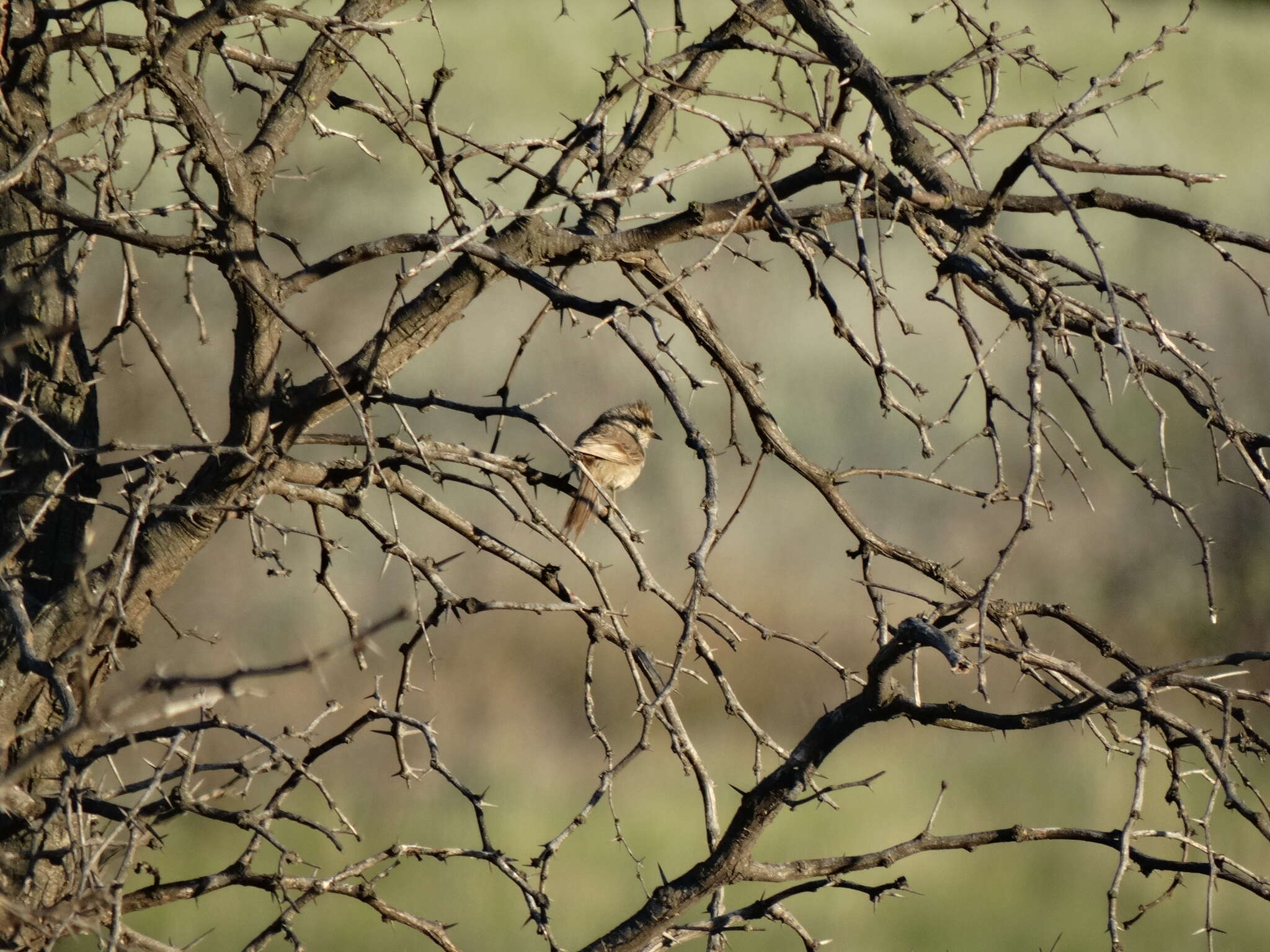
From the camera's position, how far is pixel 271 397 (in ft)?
8.16

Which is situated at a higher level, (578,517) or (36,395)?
(578,517)

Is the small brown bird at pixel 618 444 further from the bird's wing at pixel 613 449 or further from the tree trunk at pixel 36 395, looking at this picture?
the tree trunk at pixel 36 395

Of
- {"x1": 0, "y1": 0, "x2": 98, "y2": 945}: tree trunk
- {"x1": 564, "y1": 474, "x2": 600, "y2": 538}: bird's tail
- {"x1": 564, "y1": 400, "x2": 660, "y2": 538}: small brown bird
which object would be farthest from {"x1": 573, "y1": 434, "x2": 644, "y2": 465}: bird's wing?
{"x1": 0, "y1": 0, "x2": 98, "y2": 945}: tree trunk

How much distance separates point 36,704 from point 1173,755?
215cm

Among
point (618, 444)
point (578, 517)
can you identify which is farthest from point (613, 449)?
point (578, 517)

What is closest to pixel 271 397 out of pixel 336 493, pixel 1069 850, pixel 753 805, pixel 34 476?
pixel 336 493

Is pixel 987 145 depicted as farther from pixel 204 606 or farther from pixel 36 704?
pixel 36 704

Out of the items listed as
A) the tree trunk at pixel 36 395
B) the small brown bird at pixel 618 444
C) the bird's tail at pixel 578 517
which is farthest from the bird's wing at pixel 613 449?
the tree trunk at pixel 36 395

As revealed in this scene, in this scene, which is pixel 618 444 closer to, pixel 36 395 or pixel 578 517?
pixel 578 517

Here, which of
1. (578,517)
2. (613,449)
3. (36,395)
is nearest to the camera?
(36,395)

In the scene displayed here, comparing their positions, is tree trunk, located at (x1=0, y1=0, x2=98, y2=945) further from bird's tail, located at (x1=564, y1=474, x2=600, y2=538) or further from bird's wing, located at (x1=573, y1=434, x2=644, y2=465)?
bird's wing, located at (x1=573, y1=434, x2=644, y2=465)

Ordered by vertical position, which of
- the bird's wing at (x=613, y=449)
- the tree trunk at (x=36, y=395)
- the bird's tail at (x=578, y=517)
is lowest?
the tree trunk at (x=36, y=395)

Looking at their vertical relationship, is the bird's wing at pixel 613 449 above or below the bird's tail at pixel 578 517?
above

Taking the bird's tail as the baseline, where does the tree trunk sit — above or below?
below
